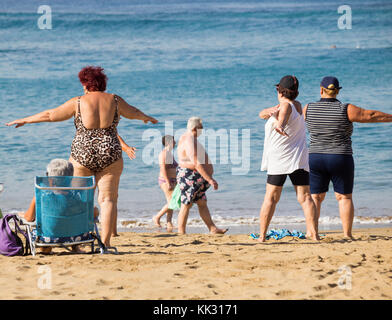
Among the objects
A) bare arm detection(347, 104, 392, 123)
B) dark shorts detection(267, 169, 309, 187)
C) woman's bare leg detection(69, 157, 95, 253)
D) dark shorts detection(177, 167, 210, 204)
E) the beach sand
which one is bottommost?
the beach sand

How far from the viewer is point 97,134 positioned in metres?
5.50

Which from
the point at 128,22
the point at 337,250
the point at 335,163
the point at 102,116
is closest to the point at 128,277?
the point at 102,116

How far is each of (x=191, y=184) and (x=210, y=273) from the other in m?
2.69

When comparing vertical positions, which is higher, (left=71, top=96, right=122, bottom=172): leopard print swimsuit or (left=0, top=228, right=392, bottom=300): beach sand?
(left=71, top=96, right=122, bottom=172): leopard print swimsuit

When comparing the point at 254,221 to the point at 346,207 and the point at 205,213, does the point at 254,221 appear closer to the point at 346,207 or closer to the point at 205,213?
the point at 205,213

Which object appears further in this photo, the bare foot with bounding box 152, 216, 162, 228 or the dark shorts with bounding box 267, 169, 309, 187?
the bare foot with bounding box 152, 216, 162, 228

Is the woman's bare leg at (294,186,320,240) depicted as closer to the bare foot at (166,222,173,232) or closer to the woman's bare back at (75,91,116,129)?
the woman's bare back at (75,91,116,129)

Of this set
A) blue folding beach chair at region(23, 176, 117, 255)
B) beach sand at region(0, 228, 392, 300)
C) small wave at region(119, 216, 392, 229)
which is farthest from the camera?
small wave at region(119, 216, 392, 229)

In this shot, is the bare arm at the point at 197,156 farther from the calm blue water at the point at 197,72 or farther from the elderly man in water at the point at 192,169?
the calm blue water at the point at 197,72

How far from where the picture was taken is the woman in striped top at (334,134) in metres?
5.95

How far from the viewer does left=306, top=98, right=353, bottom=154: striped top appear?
5961 millimetres

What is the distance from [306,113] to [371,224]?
352 centimetres

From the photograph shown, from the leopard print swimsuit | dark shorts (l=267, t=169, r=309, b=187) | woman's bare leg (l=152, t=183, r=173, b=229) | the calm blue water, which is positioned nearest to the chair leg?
the leopard print swimsuit

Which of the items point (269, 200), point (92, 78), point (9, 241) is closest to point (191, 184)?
point (269, 200)
